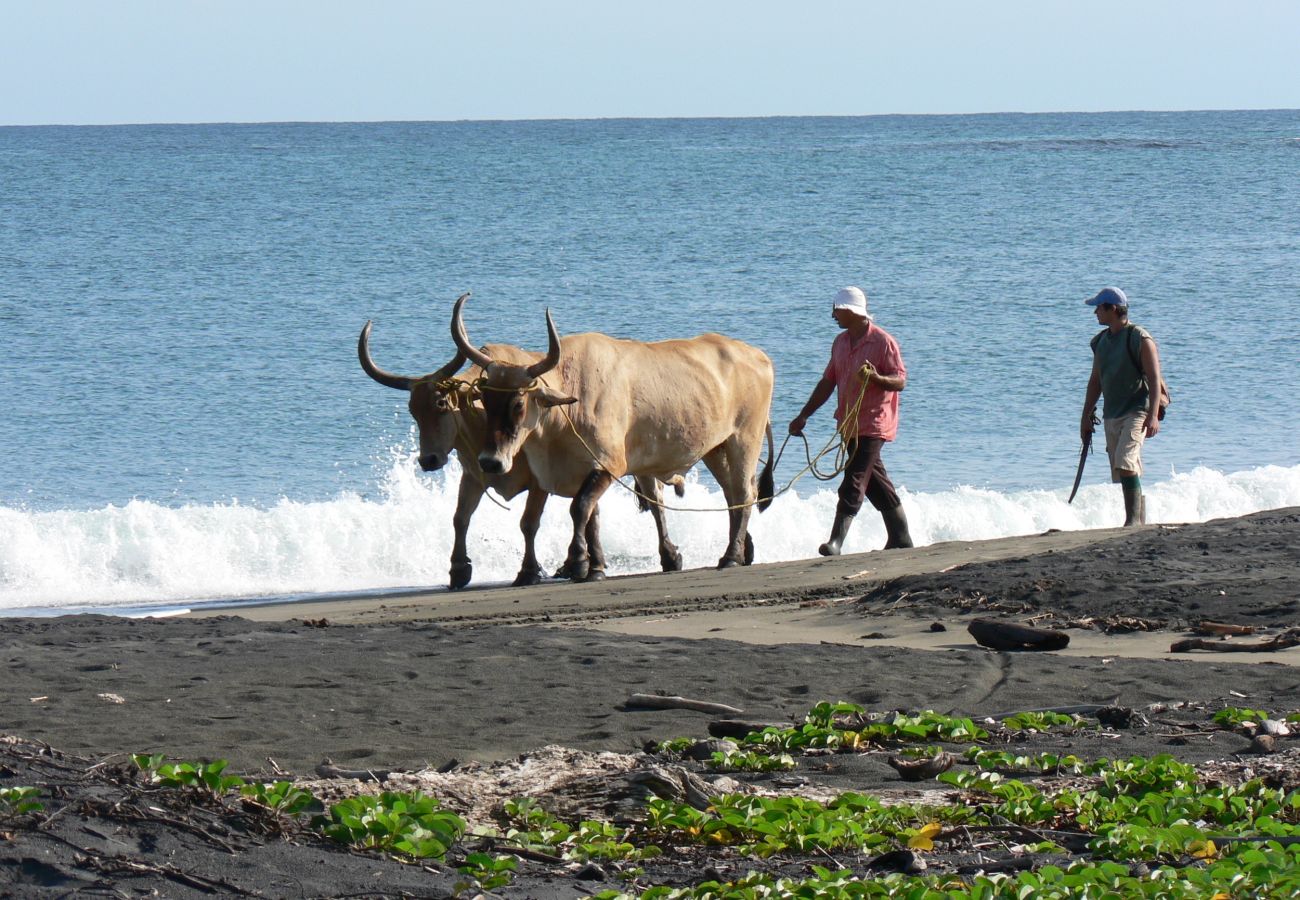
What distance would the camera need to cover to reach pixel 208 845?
4633 mm

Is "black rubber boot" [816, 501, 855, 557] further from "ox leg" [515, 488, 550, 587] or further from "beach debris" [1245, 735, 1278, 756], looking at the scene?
"beach debris" [1245, 735, 1278, 756]

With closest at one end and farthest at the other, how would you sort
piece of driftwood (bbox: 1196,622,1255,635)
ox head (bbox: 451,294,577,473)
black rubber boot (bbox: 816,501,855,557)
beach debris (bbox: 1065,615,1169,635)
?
piece of driftwood (bbox: 1196,622,1255,635) < beach debris (bbox: 1065,615,1169,635) < ox head (bbox: 451,294,577,473) < black rubber boot (bbox: 816,501,855,557)

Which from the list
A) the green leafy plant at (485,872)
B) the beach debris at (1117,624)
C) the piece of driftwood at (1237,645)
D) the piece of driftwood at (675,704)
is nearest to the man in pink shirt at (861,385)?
the beach debris at (1117,624)

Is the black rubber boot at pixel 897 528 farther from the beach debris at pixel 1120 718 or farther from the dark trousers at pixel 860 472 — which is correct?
the beach debris at pixel 1120 718

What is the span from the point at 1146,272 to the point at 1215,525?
24.8 m

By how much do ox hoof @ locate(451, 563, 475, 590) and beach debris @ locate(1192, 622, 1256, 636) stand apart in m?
5.24

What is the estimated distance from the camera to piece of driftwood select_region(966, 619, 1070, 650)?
8.40 metres

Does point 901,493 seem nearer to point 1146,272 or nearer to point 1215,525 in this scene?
point 1215,525

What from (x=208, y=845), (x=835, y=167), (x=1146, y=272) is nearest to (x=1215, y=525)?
(x=208, y=845)

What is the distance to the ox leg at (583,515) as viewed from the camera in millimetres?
11969

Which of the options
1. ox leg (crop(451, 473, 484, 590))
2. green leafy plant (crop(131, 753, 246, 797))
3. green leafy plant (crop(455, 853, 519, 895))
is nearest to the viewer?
green leafy plant (crop(455, 853, 519, 895))

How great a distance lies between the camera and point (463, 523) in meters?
12.4

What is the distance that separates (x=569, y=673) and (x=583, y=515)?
4.30m

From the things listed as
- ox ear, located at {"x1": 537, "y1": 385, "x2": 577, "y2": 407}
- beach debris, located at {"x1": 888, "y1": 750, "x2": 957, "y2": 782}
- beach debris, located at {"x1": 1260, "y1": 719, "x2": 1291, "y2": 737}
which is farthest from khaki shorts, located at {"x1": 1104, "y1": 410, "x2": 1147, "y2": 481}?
beach debris, located at {"x1": 888, "y1": 750, "x2": 957, "y2": 782}
